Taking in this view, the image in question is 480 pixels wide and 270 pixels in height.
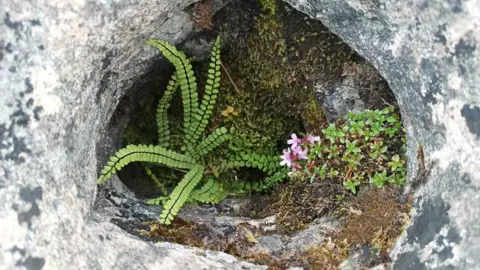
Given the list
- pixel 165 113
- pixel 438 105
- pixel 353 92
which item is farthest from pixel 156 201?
pixel 438 105

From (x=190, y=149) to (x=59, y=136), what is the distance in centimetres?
169

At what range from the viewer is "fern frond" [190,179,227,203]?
4.16 meters

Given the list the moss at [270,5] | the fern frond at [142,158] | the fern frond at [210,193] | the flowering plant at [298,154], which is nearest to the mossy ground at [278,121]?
the moss at [270,5]

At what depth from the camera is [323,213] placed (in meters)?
3.63

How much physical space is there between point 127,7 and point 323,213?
181 centimetres

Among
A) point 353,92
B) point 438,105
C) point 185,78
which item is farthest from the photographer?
point 185,78

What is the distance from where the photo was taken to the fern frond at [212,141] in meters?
4.35

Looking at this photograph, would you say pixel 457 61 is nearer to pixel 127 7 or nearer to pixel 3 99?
pixel 127 7

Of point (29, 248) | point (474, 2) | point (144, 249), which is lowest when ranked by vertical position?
point (29, 248)

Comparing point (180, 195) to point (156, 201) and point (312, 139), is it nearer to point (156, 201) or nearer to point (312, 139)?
point (156, 201)

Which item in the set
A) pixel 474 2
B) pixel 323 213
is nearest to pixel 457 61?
pixel 474 2

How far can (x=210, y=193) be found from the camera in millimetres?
4277

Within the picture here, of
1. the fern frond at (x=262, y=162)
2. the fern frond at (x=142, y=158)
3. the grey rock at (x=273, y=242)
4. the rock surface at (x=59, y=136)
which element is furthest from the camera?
the fern frond at (x=262, y=162)

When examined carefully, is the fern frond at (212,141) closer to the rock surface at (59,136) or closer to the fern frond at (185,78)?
the fern frond at (185,78)
